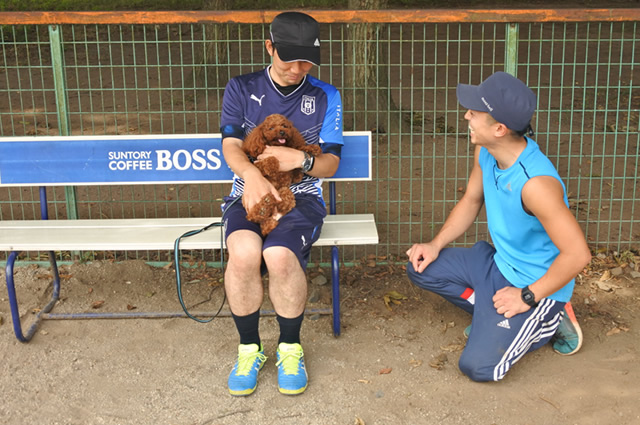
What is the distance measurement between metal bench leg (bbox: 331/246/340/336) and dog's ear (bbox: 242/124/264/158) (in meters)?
0.70

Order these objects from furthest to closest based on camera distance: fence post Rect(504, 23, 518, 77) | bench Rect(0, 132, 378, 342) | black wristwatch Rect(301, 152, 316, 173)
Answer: fence post Rect(504, 23, 518, 77) < bench Rect(0, 132, 378, 342) < black wristwatch Rect(301, 152, 316, 173)

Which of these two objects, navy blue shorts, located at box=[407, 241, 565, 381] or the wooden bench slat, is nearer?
navy blue shorts, located at box=[407, 241, 565, 381]

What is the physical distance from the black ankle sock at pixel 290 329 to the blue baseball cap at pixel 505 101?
136 centimetres

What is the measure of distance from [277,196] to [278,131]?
1.08 feet

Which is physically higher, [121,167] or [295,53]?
[295,53]

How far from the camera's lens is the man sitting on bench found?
337 cm

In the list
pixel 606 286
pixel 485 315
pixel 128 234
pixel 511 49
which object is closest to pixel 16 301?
pixel 128 234

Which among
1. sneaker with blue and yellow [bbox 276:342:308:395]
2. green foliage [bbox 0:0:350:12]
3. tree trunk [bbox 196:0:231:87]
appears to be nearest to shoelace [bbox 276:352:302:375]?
sneaker with blue and yellow [bbox 276:342:308:395]

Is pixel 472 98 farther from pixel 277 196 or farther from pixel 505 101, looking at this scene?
pixel 277 196

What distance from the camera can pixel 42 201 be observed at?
441cm

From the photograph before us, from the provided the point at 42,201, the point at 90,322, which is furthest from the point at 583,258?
the point at 42,201

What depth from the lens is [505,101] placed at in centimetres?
323

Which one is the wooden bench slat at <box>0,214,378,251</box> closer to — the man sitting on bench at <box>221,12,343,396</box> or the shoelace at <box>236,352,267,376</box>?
the man sitting on bench at <box>221,12,343,396</box>

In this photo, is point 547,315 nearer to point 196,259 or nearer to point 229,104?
point 229,104
